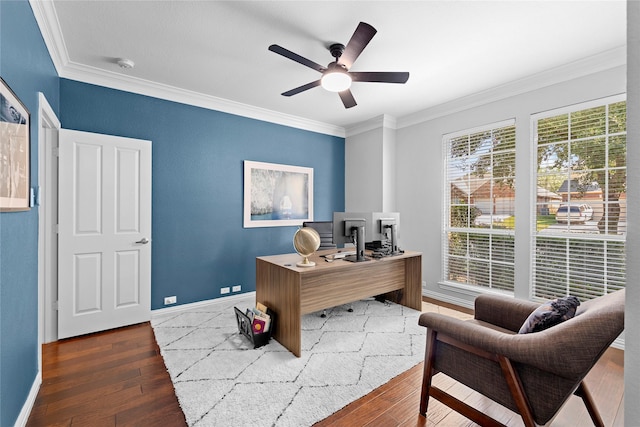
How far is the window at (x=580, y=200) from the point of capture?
2775mm

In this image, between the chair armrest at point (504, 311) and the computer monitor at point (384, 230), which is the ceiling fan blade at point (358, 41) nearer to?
the computer monitor at point (384, 230)

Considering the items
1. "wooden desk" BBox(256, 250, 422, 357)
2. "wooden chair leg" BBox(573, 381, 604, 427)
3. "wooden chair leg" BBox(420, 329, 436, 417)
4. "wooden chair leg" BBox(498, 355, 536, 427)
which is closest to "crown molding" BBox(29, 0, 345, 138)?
"wooden desk" BBox(256, 250, 422, 357)

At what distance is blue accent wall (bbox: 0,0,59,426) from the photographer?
59.2 inches

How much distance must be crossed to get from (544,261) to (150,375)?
13.2 ft

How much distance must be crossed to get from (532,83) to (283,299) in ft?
11.8

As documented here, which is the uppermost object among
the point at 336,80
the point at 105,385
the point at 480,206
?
the point at 336,80

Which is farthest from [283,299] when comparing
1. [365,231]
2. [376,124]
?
[376,124]

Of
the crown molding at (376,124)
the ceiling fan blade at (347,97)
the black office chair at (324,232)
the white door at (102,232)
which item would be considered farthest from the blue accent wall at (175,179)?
the ceiling fan blade at (347,97)

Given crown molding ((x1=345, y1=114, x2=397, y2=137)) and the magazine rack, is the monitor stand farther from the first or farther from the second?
crown molding ((x1=345, y1=114, x2=397, y2=137))

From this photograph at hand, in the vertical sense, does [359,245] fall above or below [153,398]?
above

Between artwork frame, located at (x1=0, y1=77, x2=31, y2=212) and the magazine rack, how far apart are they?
6.01ft

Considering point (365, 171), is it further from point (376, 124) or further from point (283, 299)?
point (283, 299)

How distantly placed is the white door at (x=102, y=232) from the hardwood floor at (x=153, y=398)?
0.50 m

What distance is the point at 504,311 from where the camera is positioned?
2062 mm
